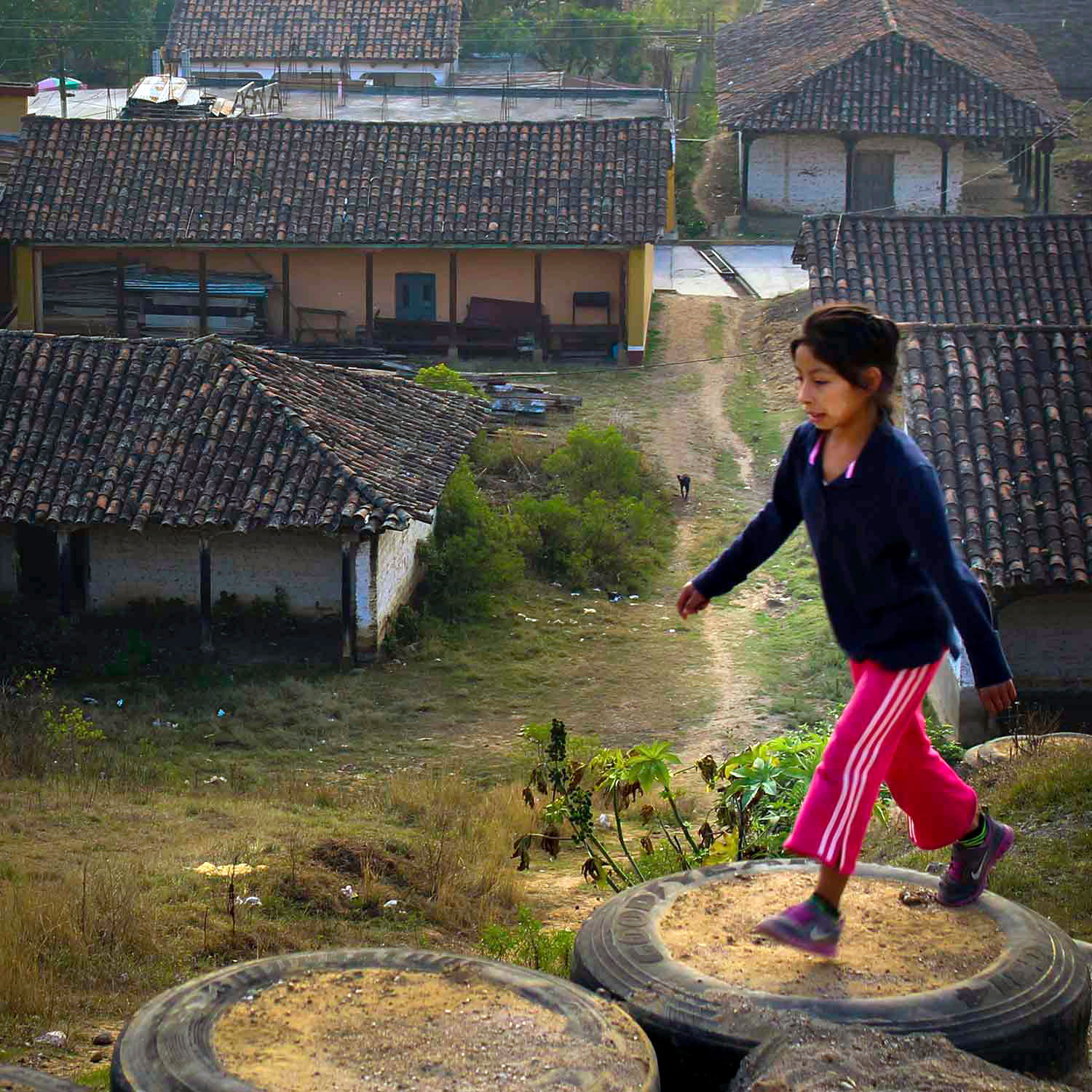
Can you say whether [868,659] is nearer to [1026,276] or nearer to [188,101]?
[1026,276]

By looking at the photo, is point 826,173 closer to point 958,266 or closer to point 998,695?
point 958,266

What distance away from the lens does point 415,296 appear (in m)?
29.5

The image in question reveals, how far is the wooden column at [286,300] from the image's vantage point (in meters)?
29.2

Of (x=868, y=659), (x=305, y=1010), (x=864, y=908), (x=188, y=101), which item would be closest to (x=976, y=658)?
(x=868, y=659)

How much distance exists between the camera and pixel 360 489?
56.7 feet

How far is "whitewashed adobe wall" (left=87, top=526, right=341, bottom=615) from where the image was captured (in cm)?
1805

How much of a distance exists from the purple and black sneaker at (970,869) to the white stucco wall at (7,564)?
1560 cm

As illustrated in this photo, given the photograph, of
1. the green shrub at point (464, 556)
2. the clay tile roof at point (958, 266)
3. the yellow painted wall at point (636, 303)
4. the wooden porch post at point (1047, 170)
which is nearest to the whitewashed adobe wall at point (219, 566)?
the green shrub at point (464, 556)

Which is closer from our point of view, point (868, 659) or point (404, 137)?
point (868, 659)

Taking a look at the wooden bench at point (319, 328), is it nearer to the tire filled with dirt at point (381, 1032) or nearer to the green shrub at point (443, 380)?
the green shrub at point (443, 380)

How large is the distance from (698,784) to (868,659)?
969cm

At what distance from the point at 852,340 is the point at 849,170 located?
32121mm

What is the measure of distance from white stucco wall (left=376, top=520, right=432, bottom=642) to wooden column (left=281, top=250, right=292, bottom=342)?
34.7ft

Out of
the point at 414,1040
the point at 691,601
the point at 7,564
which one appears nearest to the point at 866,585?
the point at 691,601
